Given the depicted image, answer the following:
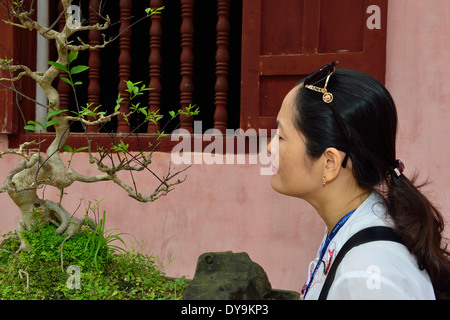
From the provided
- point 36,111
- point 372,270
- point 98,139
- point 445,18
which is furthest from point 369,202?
point 36,111

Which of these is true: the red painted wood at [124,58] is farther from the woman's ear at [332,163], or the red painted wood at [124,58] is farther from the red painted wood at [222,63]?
the woman's ear at [332,163]

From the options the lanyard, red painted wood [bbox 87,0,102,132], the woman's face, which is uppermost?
red painted wood [bbox 87,0,102,132]

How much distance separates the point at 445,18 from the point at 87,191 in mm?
2825

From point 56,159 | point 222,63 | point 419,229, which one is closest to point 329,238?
point 419,229

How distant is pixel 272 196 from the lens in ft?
10.6

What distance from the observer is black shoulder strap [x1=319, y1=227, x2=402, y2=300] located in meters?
1.15

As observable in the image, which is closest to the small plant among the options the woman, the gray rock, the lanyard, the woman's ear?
the gray rock

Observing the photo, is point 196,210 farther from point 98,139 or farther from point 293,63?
point 293,63

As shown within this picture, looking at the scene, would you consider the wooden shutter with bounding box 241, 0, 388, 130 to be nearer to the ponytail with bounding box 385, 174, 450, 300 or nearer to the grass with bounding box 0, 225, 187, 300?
the grass with bounding box 0, 225, 187, 300

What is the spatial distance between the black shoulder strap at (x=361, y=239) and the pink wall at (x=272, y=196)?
1.97 m

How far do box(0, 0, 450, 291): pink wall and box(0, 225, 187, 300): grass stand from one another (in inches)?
31.0

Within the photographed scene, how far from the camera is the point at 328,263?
4.42 feet

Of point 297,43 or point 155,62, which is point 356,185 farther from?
point 155,62

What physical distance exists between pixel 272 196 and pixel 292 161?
1827 mm
